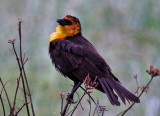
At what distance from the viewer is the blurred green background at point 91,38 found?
4836 millimetres

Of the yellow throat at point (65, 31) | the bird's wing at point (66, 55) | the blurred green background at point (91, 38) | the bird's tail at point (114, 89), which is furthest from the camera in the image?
the blurred green background at point (91, 38)

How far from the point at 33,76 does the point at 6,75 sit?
12.4 inches

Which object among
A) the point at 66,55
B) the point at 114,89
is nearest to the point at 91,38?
the point at 66,55

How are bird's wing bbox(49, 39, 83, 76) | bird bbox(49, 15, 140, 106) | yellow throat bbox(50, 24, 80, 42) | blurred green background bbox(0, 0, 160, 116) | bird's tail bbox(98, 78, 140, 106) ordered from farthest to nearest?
blurred green background bbox(0, 0, 160, 116) < yellow throat bbox(50, 24, 80, 42) < bird's wing bbox(49, 39, 83, 76) < bird bbox(49, 15, 140, 106) < bird's tail bbox(98, 78, 140, 106)

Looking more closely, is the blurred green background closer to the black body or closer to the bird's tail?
the black body

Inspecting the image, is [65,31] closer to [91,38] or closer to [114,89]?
[114,89]

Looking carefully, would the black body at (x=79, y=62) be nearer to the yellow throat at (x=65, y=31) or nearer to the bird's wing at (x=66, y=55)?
the bird's wing at (x=66, y=55)

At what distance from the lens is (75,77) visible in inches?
134

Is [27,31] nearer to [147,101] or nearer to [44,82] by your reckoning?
[44,82]

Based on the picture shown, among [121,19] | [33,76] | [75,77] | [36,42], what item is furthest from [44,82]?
[121,19]

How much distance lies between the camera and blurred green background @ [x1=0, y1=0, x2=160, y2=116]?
484cm

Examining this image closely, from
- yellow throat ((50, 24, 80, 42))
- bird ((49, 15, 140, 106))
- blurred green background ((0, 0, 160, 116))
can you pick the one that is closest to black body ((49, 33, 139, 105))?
bird ((49, 15, 140, 106))

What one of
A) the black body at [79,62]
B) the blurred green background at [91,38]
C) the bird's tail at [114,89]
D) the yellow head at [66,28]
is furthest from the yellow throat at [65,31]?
the blurred green background at [91,38]

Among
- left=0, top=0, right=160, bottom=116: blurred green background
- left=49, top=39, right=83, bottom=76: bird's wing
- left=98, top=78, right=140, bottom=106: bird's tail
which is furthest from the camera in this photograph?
left=0, top=0, right=160, bottom=116: blurred green background
